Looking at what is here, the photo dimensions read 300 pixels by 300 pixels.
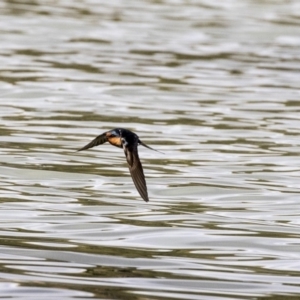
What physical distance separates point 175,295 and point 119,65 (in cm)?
956

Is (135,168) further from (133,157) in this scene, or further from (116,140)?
(116,140)

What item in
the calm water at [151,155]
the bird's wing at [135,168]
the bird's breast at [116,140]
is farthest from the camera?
the bird's breast at [116,140]

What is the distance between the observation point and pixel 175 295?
6059mm

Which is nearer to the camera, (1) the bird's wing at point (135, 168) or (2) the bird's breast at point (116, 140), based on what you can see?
(1) the bird's wing at point (135, 168)

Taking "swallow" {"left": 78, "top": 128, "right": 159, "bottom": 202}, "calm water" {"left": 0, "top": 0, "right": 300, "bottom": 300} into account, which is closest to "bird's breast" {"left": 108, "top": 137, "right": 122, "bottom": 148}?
"swallow" {"left": 78, "top": 128, "right": 159, "bottom": 202}

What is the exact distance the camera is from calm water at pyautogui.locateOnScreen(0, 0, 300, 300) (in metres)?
6.55

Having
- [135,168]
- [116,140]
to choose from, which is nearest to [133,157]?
[135,168]

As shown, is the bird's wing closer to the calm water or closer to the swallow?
the swallow

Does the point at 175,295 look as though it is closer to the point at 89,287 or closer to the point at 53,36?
the point at 89,287

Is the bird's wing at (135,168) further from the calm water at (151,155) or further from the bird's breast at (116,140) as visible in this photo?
the calm water at (151,155)

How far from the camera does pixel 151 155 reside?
34.4 feet

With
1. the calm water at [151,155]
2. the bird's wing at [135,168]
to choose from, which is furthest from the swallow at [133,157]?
the calm water at [151,155]

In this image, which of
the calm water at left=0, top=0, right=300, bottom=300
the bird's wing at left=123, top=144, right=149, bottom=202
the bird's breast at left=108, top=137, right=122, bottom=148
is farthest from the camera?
the bird's breast at left=108, top=137, right=122, bottom=148

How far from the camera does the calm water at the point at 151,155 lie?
21.5 ft
